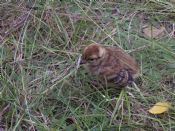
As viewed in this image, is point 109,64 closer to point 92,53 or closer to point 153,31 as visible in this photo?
point 92,53

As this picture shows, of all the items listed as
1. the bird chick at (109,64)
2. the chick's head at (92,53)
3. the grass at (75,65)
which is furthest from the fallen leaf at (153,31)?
the chick's head at (92,53)

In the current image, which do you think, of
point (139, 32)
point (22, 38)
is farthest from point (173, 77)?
point (22, 38)

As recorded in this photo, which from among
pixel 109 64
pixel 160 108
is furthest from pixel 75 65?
pixel 160 108

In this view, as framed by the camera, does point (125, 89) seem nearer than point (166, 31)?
Yes

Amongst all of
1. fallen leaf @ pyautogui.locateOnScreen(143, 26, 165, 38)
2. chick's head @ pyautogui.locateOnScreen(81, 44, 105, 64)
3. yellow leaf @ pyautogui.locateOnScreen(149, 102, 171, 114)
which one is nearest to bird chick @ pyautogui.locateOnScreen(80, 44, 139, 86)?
chick's head @ pyautogui.locateOnScreen(81, 44, 105, 64)

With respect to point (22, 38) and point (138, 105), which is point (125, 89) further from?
point (22, 38)

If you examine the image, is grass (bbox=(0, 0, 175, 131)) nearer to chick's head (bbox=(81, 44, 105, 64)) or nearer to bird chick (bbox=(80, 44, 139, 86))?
bird chick (bbox=(80, 44, 139, 86))
